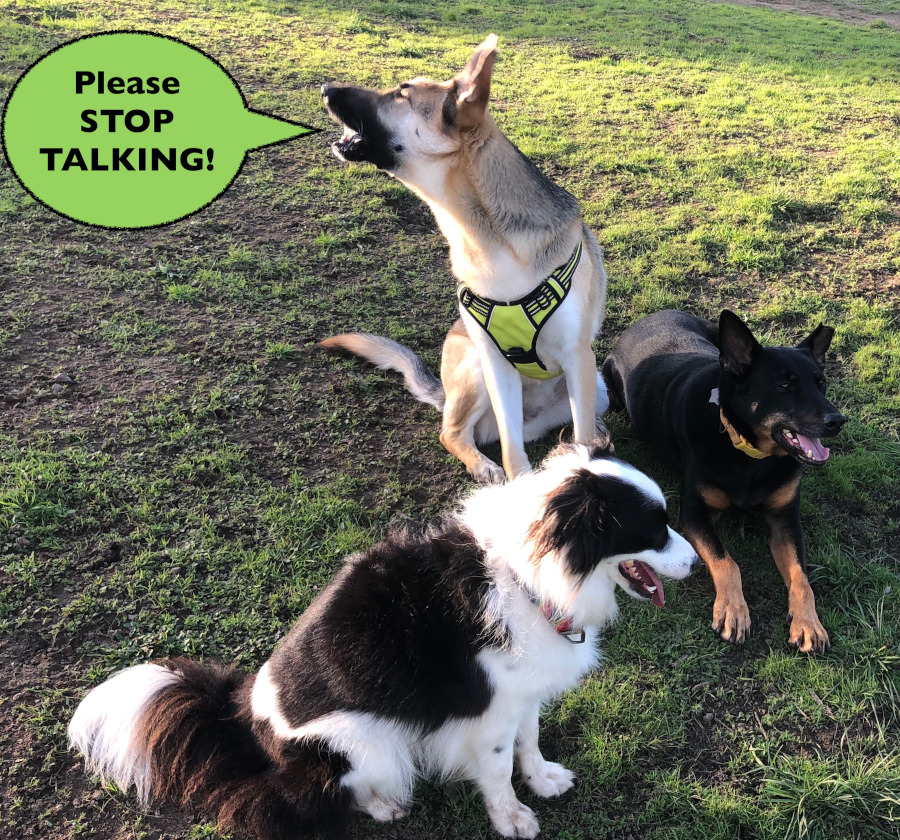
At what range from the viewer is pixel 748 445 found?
3061mm

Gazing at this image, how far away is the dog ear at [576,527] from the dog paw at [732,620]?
123 cm

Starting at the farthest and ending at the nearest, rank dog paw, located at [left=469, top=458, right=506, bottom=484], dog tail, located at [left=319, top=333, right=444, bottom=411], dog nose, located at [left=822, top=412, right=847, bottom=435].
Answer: dog tail, located at [left=319, top=333, right=444, bottom=411] < dog paw, located at [left=469, top=458, right=506, bottom=484] < dog nose, located at [left=822, top=412, right=847, bottom=435]

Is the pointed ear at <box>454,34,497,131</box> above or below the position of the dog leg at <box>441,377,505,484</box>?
above

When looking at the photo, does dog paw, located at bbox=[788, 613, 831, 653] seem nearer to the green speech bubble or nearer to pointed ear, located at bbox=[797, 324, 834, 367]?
pointed ear, located at bbox=[797, 324, 834, 367]

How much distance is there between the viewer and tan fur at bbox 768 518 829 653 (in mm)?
2832

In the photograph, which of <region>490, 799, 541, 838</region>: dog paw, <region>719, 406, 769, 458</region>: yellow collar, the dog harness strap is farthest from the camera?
the dog harness strap

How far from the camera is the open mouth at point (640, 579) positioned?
2.18m

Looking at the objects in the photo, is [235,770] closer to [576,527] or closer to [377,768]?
[377,768]

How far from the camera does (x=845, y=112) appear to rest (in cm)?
789

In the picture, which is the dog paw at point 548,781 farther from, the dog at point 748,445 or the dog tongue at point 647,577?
the dog at point 748,445

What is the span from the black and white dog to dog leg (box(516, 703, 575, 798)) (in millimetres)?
129

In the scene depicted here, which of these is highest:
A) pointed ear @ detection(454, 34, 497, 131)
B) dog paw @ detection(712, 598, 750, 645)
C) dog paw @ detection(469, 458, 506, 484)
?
pointed ear @ detection(454, 34, 497, 131)

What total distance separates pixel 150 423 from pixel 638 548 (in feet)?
9.57

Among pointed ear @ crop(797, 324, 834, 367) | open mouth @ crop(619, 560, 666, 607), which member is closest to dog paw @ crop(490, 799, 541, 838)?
open mouth @ crop(619, 560, 666, 607)
